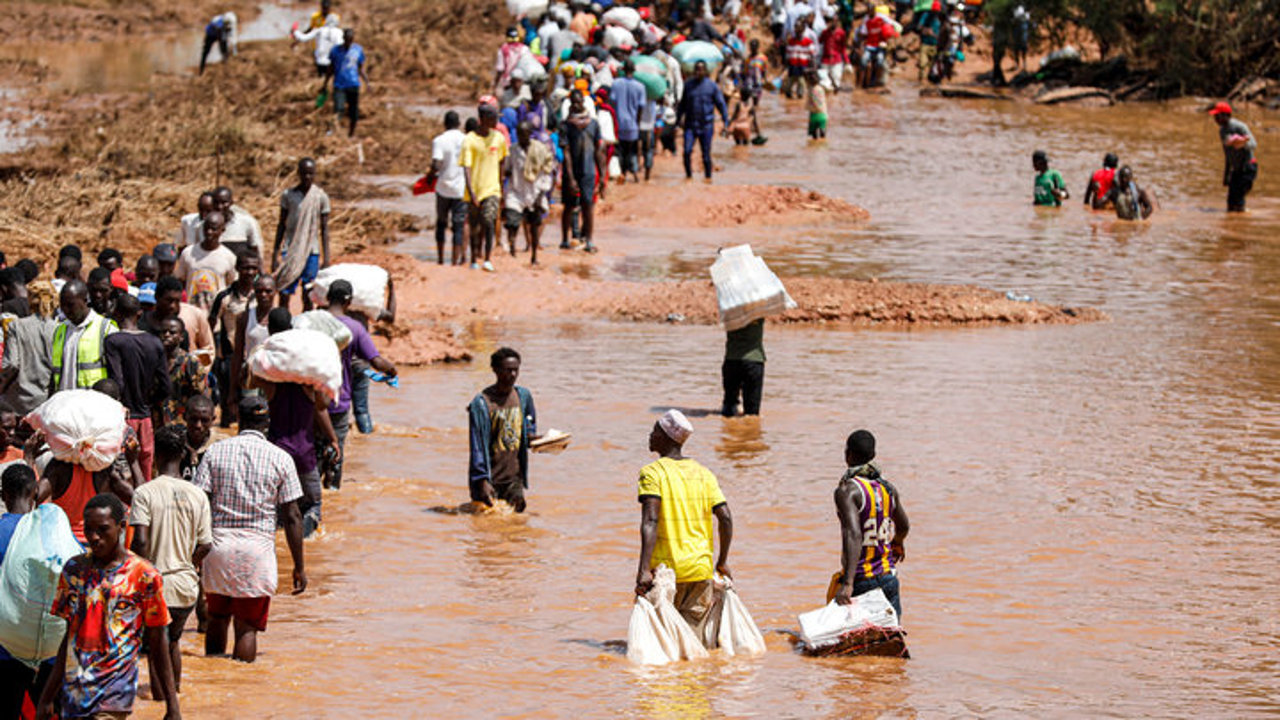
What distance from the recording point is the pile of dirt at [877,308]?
17.2 m

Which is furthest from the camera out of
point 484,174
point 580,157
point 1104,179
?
point 1104,179

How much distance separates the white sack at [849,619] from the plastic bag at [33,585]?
10.9ft

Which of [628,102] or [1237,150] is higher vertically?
[628,102]

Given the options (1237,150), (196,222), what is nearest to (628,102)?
(1237,150)

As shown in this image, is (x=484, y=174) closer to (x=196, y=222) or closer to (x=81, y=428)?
(x=196, y=222)

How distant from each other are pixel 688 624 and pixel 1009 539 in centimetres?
280

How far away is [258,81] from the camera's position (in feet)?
105

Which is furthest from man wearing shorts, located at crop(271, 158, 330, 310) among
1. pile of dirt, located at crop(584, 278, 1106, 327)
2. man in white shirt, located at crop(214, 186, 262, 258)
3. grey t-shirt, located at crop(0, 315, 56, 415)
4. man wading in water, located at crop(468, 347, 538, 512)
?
grey t-shirt, located at crop(0, 315, 56, 415)

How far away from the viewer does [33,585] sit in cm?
647

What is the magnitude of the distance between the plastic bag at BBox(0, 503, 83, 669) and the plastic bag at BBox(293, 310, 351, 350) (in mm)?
3935

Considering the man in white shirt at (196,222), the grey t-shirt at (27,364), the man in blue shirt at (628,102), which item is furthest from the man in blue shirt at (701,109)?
the grey t-shirt at (27,364)

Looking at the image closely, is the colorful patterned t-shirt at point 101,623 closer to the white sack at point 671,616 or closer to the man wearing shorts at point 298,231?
the white sack at point 671,616

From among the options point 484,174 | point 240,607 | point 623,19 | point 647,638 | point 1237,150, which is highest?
point 623,19

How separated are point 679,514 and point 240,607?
1952mm
